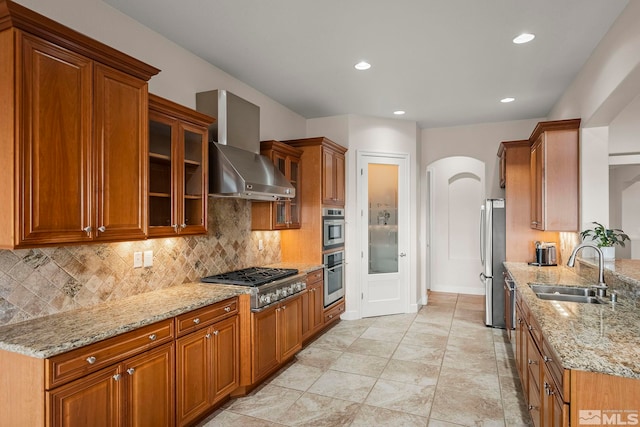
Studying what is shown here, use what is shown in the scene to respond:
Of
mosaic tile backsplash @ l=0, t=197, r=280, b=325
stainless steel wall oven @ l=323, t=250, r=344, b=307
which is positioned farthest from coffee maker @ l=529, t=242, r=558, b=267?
mosaic tile backsplash @ l=0, t=197, r=280, b=325

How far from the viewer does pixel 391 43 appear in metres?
3.19

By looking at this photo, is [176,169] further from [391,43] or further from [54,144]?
[391,43]

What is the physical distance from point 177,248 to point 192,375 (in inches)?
42.7

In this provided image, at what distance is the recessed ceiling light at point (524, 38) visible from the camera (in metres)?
3.02

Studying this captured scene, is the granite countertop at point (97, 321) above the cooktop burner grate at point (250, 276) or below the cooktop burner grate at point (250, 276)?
below

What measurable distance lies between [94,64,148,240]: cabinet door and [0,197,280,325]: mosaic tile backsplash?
381 millimetres

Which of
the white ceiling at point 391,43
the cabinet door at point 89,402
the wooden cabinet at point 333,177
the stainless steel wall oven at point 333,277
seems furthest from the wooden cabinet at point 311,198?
the cabinet door at point 89,402

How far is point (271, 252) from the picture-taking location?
4.60 m

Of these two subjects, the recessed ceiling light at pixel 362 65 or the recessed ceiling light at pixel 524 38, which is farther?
the recessed ceiling light at pixel 362 65

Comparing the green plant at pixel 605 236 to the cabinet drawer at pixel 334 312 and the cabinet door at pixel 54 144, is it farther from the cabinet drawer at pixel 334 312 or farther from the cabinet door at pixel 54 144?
the cabinet door at pixel 54 144

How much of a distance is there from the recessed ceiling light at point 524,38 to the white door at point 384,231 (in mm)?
2557

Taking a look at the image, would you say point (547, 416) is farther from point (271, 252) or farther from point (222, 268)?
point (271, 252)

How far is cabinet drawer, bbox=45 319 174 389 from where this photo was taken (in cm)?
170

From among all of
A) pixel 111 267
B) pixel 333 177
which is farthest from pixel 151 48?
pixel 333 177
